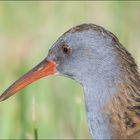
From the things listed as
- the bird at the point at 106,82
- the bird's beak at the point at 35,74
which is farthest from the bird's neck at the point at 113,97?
the bird's beak at the point at 35,74

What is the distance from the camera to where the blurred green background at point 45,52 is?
920 cm

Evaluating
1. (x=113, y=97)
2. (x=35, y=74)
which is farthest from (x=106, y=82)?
(x=35, y=74)

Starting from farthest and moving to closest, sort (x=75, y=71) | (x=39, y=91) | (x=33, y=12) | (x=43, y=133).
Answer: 1. (x=33, y=12)
2. (x=39, y=91)
3. (x=43, y=133)
4. (x=75, y=71)

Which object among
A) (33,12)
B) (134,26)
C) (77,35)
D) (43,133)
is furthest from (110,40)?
(33,12)

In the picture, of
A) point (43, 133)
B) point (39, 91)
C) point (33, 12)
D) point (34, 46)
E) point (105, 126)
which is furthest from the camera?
point (33, 12)

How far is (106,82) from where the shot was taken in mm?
7301

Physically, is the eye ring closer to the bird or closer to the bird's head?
the bird's head

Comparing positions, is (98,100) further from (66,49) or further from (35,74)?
(35,74)

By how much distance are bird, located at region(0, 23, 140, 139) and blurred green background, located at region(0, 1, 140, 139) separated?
1118mm

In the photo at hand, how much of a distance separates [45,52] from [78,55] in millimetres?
3352

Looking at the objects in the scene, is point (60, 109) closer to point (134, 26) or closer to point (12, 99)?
point (12, 99)

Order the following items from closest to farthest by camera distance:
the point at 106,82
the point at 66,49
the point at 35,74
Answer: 1. the point at 106,82
2. the point at 66,49
3. the point at 35,74

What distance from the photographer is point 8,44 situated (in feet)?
37.0

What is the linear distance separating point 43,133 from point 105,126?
2.08 m
